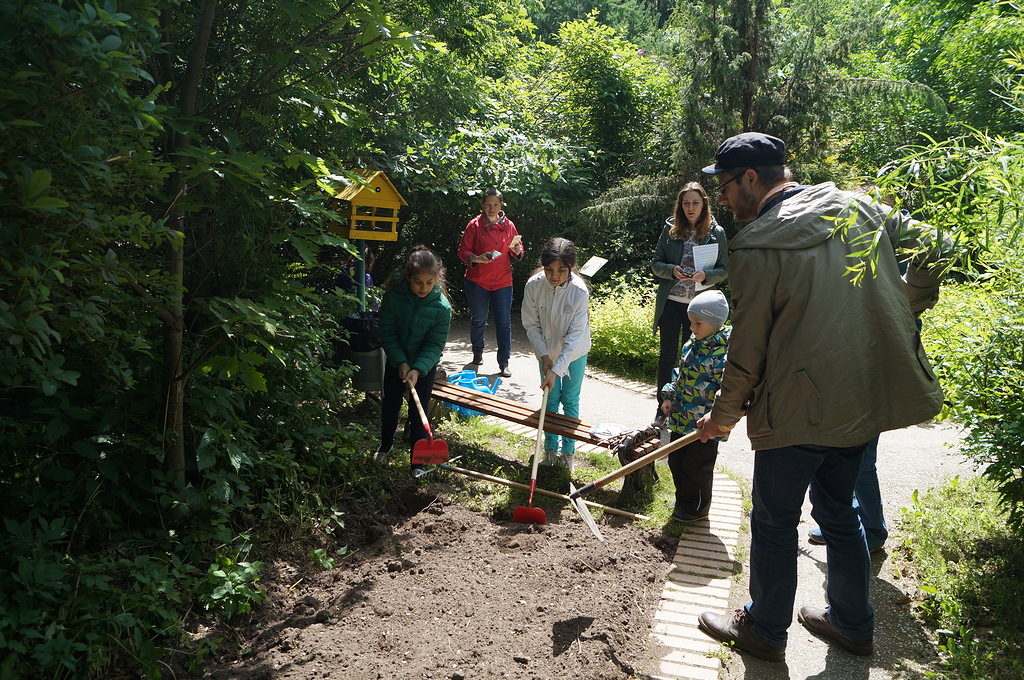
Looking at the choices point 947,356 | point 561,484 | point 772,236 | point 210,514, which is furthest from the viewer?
point 561,484

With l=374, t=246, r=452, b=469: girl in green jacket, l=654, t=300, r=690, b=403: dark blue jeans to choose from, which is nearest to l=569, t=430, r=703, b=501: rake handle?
l=374, t=246, r=452, b=469: girl in green jacket

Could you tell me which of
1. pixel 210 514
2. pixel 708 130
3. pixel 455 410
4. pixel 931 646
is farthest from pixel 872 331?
pixel 708 130

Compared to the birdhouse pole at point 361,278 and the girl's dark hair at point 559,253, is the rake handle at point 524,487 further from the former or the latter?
the birdhouse pole at point 361,278

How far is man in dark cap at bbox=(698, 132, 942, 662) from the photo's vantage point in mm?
2775

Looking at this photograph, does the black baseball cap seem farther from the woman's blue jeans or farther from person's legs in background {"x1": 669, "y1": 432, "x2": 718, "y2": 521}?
the woman's blue jeans

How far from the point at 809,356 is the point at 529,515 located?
2150 mm

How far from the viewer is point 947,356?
4.08 metres

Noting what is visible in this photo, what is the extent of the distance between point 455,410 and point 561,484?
5.82 ft

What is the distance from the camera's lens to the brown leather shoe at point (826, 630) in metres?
3.20

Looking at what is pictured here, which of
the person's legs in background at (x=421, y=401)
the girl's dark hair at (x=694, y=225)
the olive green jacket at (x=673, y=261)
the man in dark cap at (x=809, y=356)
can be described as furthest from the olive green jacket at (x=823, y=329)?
the girl's dark hair at (x=694, y=225)

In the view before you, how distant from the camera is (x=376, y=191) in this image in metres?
6.34

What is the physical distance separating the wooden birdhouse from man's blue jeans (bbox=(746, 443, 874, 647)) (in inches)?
167

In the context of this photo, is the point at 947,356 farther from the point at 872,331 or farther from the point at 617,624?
the point at 617,624

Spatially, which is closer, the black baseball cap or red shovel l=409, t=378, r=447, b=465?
the black baseball cap
